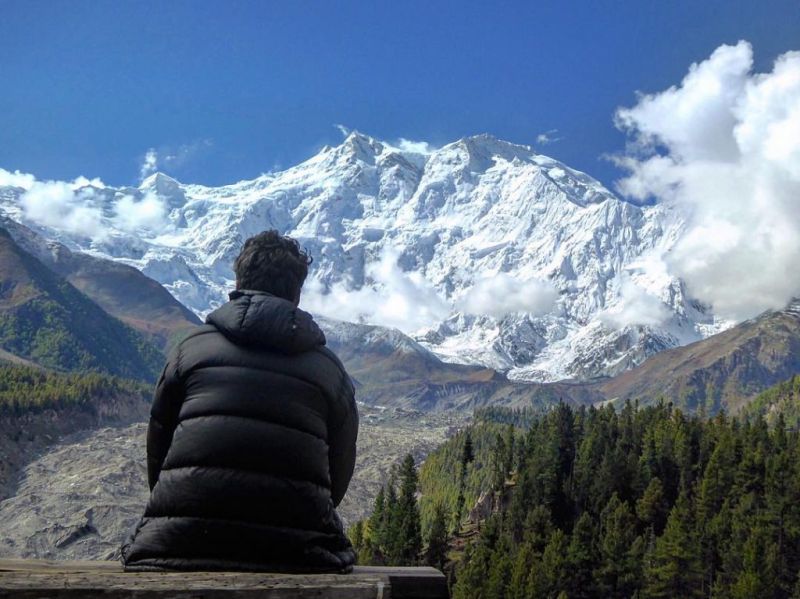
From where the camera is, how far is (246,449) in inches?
304

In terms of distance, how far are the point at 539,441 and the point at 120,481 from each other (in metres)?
107

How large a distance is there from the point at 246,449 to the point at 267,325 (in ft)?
4.02

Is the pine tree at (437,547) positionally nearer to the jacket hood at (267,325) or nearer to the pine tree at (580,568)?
the pine tree at (580,568)

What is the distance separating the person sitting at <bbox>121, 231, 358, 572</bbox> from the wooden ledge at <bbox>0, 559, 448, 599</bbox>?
2.36ft

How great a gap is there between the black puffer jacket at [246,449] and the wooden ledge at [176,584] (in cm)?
71

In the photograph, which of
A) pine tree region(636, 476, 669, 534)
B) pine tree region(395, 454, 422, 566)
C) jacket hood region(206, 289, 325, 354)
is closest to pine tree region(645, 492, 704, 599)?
pine tree region(636, 476, 669, 534)

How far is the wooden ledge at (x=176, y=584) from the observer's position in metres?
6.06

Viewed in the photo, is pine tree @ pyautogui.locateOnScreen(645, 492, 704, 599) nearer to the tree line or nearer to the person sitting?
the tree line

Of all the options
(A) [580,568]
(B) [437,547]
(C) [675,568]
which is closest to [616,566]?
(A) [580,568]

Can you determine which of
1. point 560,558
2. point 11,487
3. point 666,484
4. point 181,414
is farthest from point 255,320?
point 11,487

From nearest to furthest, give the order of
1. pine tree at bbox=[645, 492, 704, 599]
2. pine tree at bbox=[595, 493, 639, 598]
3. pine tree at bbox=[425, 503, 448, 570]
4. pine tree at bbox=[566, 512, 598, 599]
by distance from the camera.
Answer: pine tree at bbox=[645, 492, 704, 599] < pine tree at bbox=[595, 493, 639, 598] < pine tree at bbox=[566, 512, 598, 599] < pine tree at bbox=[425, 503, 448, 570]

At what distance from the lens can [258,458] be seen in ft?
25.4

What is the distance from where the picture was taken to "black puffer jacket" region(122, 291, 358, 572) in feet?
24.8

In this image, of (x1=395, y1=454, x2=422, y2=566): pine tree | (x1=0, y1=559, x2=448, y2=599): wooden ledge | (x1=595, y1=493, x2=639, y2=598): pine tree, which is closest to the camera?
(x1=0, y1=559, x2=448, y2=599): wooden ledge
